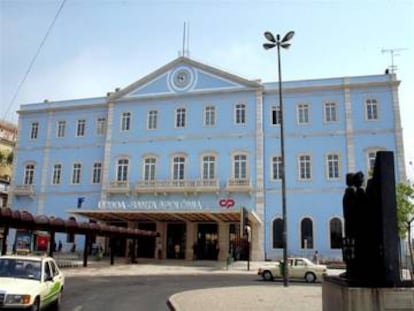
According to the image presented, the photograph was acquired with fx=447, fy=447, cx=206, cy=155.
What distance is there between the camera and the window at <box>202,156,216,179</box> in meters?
36.8

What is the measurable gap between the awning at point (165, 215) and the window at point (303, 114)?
8.78 m

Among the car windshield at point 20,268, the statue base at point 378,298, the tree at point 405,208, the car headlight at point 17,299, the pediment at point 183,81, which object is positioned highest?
the pediment at point 183,81

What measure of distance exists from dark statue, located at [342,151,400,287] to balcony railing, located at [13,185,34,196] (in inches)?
1491

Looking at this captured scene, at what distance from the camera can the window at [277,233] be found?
3419 centimetres

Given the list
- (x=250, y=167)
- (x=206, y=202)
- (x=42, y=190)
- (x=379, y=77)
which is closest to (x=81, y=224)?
(x=206, y=202)

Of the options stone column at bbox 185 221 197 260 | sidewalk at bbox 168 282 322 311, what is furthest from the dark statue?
stone column at bbox 185 221 197 260

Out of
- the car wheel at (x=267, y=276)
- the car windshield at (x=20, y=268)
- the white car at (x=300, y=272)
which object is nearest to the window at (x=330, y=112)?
the white car at (x=300, y=272)

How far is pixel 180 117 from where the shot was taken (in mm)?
38750

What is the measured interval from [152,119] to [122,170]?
5.20 m

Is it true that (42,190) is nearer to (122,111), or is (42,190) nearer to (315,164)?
(122,111)

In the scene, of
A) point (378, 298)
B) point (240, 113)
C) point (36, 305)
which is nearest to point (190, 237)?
point (240, 113)

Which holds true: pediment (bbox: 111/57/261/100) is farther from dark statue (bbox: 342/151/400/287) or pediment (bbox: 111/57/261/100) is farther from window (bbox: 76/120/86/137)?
dark statue (bbox: 342/151/400/287)

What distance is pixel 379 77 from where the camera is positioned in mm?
Answer: 34656

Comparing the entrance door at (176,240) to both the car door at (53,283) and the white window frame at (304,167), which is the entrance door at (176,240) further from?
the car door at (53,283)
